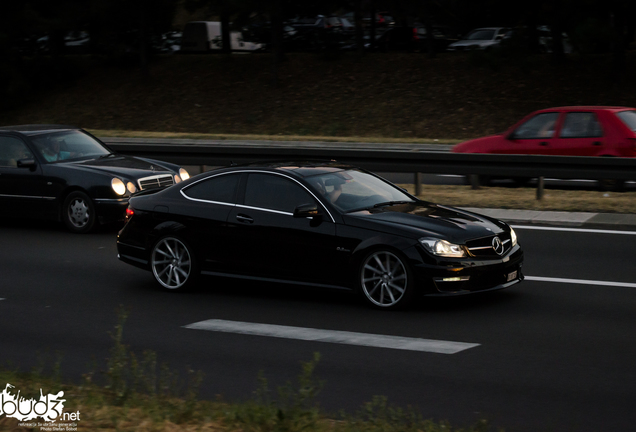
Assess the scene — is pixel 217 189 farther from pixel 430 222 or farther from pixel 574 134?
pixel 574 134

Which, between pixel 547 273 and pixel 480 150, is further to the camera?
pixel 480 150

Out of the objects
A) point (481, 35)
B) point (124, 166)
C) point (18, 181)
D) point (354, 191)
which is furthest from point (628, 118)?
point (481, 35)

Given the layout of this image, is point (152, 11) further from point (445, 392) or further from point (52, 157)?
point (445, 392)

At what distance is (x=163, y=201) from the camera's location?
1023 cm

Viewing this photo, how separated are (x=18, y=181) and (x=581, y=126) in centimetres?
993

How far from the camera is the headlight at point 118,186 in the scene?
13539 mm

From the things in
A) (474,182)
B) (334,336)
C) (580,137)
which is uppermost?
(334,336)

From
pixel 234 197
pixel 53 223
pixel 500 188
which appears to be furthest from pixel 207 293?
pixel 500 188

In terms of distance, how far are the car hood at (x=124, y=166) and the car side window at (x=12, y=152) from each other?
838 millimetres

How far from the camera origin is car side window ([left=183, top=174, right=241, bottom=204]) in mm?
9867

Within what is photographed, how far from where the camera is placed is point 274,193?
378 inches

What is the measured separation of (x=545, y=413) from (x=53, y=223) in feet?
36.5

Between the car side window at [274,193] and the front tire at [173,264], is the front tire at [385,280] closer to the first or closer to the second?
the car side window at [274,193]

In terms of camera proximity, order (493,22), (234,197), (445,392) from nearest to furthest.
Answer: (445,392)
(234,197)
(493,22)
